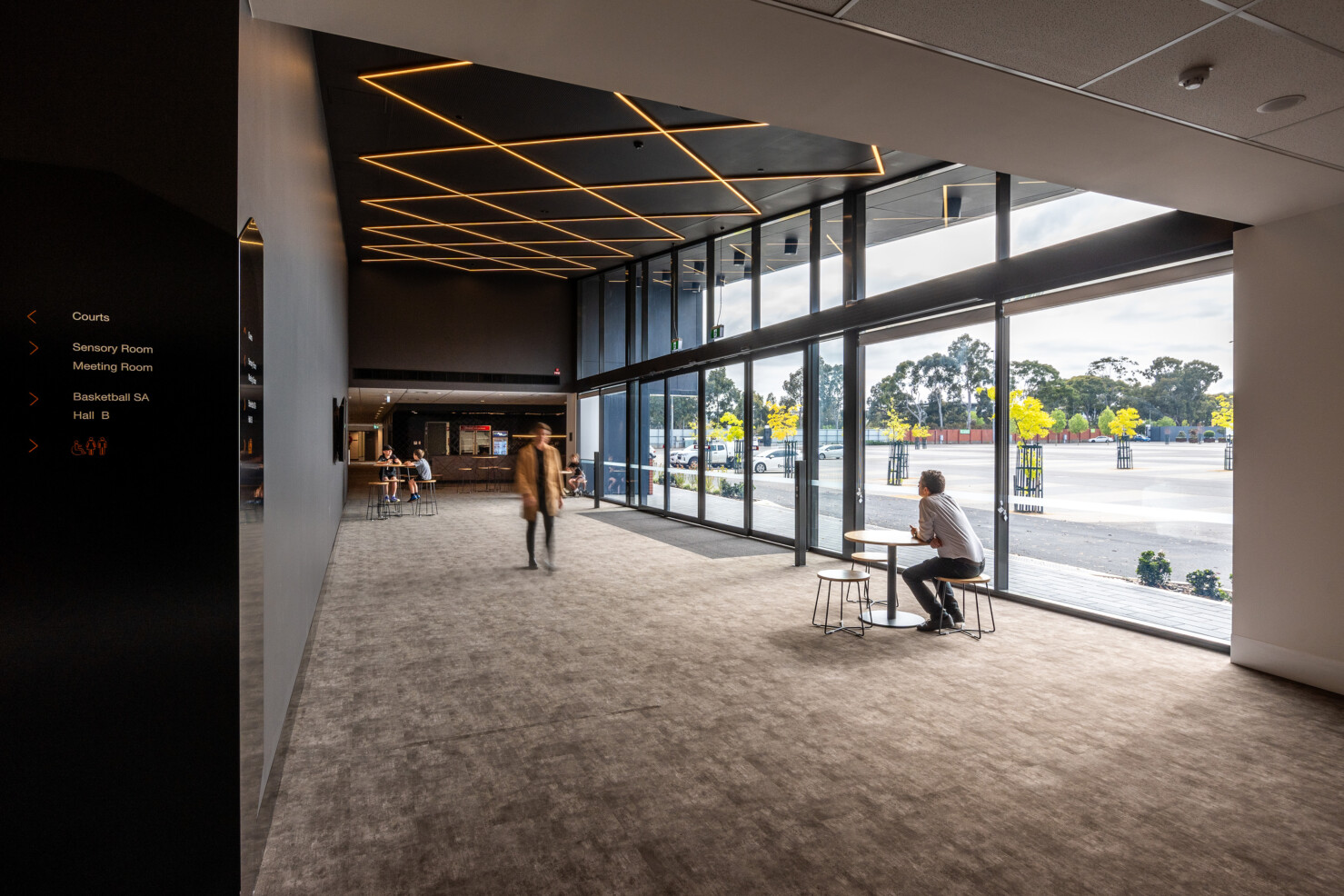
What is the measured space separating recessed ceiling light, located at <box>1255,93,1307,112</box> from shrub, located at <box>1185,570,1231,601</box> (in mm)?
3828

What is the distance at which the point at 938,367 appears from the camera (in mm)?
7945

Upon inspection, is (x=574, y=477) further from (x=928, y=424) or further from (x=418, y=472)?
(x=928, y=424)

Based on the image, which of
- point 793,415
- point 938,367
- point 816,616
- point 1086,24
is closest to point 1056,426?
point 938,367

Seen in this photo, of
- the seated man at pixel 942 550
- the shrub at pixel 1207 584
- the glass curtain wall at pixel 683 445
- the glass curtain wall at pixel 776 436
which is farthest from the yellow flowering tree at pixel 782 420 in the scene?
the shrub at pixel 1207 584

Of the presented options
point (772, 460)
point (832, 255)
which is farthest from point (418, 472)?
point (832, 255)

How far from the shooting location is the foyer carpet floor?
261cm

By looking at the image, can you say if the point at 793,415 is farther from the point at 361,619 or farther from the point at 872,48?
the point at 872,48

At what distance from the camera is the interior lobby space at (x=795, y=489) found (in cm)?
224

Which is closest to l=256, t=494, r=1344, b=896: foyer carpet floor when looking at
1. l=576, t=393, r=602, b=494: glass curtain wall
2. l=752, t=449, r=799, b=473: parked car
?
l=752, t=449, r=799, b=473: parked car

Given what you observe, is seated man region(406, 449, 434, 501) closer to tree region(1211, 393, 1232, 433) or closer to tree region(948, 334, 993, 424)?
tree region(948, 334, 993, 424)

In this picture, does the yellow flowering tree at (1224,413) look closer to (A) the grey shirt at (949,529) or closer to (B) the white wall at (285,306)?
(A) the grey shirt at (949,529)

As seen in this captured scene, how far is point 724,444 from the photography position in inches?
474

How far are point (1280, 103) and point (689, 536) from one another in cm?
905
